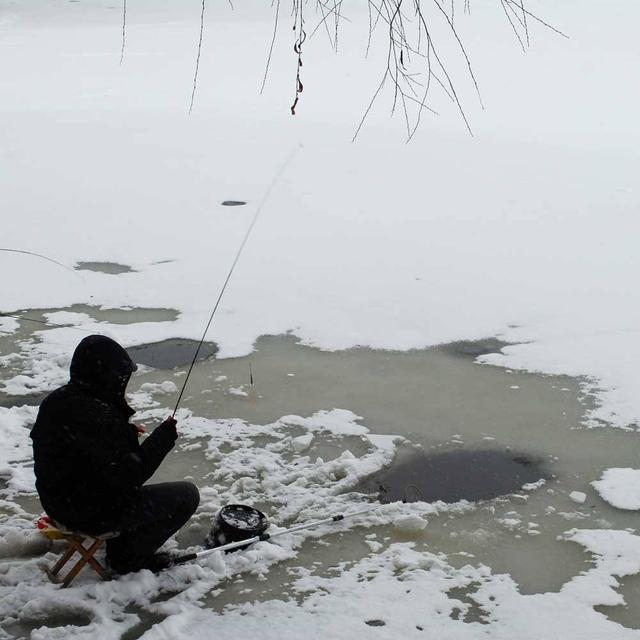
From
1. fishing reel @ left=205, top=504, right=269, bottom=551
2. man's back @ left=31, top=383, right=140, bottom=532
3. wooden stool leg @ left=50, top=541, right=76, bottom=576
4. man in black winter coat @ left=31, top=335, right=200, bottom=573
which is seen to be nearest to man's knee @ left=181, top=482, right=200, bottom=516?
fishing reel @ left=205, top=504, right=269, bottom=551

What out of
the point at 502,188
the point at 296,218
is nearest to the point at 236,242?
the point at 296,218

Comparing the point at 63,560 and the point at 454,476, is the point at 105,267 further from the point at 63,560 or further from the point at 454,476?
the point at 63,560

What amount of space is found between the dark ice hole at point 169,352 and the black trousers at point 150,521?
299 cm

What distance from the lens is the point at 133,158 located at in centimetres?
1574

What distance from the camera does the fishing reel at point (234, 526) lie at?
4.60 m

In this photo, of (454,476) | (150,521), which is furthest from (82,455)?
(454,476)

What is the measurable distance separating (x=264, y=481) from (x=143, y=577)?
122 cm

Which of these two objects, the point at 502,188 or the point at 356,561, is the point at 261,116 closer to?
the point at 502,188

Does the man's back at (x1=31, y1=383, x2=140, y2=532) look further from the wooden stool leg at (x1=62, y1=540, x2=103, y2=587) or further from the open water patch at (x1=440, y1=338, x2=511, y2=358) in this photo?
the open water patch at (x1=440, y1=338, x2=511, y2=358)

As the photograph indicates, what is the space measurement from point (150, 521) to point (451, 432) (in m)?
2.57

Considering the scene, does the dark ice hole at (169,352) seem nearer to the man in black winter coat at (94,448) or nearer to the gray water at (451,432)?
the gray water at (451,432)

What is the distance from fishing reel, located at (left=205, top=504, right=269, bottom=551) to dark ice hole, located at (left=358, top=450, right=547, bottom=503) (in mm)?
858

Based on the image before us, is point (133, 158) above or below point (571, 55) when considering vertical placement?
below

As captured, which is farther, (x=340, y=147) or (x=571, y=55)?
(x=571, y=55)
